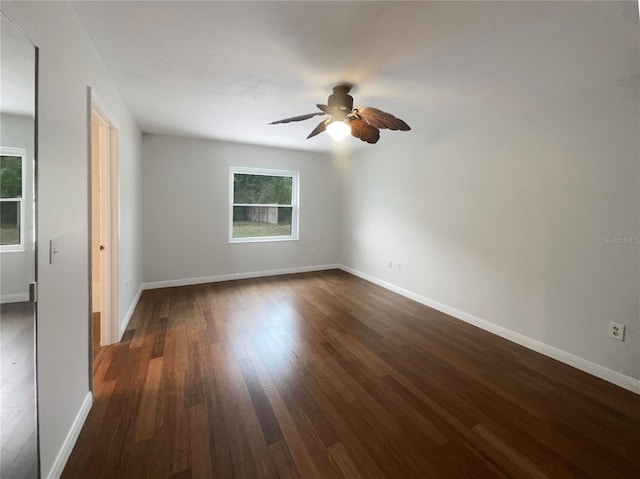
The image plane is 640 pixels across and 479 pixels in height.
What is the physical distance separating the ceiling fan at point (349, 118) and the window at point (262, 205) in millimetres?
2771

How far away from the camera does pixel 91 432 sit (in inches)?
61.1

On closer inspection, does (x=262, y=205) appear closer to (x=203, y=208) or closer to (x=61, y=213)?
(x=203, y=208)

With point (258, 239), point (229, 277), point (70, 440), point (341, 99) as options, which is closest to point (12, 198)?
point (70, 440)

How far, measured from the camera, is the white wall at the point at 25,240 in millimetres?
949

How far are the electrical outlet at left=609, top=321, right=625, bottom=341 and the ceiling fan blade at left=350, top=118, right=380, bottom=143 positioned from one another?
242 centimetres

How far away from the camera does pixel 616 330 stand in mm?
2123

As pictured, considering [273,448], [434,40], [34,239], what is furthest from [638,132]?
[34,239]

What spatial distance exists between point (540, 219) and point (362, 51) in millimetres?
2232

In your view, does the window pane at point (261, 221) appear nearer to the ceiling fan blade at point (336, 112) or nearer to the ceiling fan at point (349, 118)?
the ceiling fan at point (349, 118)

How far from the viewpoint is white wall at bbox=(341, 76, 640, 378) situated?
6.87 feet

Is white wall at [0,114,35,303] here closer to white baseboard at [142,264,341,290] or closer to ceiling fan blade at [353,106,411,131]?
ceiling fan blade at [353,106,411,131]

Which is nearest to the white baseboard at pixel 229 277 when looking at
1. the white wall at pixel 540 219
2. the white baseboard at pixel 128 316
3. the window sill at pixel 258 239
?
the white baseboard at pixel 128 316

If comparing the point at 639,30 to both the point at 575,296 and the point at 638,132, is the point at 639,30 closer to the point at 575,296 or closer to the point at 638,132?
the point at 638,132

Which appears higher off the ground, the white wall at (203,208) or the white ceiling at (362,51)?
the white ceiling at (362,51)
